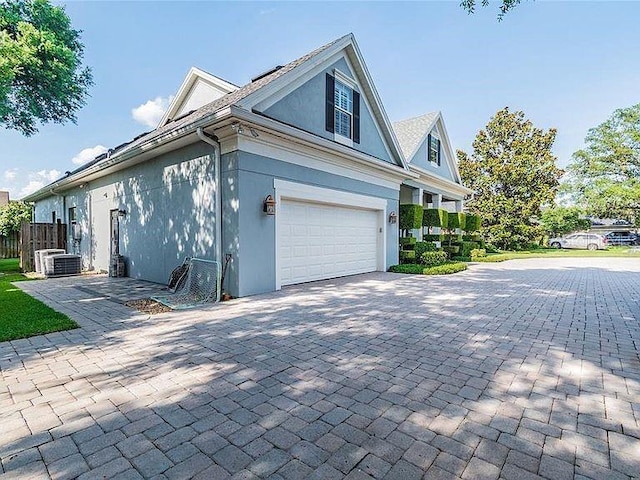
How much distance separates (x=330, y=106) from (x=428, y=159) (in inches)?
343

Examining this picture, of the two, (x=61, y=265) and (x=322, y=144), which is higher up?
(x=322, y=144)

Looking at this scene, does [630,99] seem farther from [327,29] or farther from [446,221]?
[327,29]

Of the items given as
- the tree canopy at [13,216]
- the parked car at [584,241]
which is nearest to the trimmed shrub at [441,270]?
the tree canopy at [13,216]

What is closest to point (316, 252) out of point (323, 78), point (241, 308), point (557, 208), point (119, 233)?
point (241, 308)

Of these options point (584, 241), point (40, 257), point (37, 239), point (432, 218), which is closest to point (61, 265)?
point (40, 257)

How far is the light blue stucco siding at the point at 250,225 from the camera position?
22.4ft

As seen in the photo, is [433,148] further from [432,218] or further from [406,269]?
[406,269]

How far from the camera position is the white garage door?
26.8 feet

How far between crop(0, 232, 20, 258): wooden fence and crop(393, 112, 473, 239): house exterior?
20.6 metres

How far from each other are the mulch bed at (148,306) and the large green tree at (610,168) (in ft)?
110

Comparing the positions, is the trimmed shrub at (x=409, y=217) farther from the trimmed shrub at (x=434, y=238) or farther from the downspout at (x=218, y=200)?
the downspout at (x=218, y=200)

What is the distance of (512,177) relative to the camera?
22.6 m

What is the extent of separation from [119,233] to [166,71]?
745cm

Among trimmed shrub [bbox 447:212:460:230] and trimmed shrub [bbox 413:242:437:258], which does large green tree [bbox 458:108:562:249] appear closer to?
trimmed shrub [bbox 447:212:460:230]
